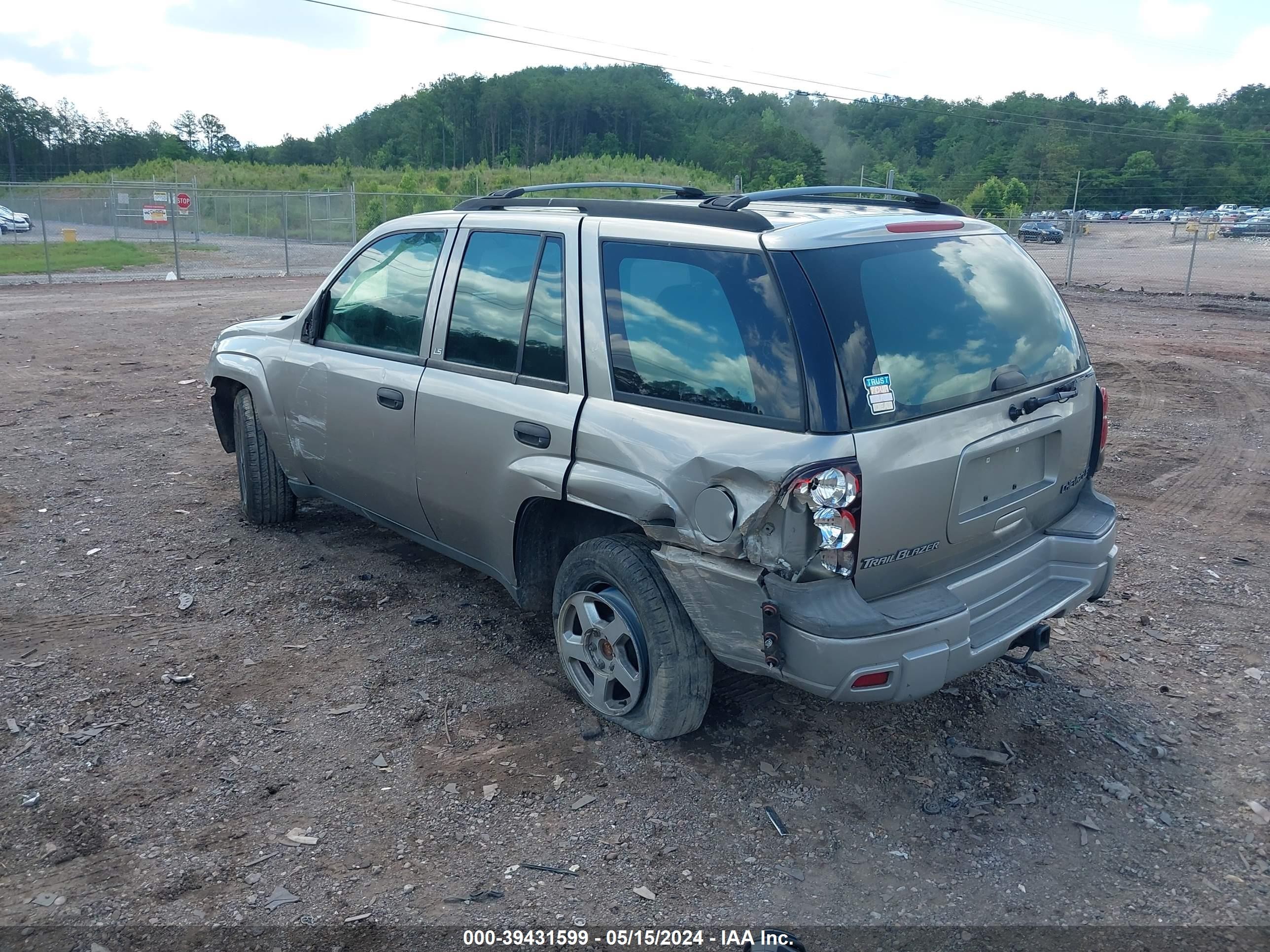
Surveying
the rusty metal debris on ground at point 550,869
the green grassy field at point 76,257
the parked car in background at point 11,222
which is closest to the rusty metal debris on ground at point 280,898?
the rusty metal debris on ground at point 550,869

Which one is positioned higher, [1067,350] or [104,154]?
[104,154]

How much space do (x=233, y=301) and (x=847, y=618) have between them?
18.6 m

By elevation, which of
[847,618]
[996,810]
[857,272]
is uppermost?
[857,272]

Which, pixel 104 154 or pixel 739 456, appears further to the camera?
pixel 104 154

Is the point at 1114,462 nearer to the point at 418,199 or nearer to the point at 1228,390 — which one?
the point at 1228,390

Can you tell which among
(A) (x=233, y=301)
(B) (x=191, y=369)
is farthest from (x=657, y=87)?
(B) (x=191, y=369)

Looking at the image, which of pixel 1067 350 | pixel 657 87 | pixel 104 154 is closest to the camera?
pixel 1067 350

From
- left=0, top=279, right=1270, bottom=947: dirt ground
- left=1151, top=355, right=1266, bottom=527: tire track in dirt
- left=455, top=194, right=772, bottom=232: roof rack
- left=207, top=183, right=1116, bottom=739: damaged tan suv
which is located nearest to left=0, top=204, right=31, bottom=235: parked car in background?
left=0, top=279, right=1270, bottom=947: dirt ground

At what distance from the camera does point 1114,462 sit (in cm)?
764

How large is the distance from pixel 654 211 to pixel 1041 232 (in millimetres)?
43382

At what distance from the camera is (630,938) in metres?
2.83

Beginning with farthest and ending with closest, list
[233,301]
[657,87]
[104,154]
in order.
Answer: [657,87], [104,154], [233,301]

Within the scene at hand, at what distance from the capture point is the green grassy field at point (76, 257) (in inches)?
1021

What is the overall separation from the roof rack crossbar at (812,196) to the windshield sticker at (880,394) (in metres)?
0.86
